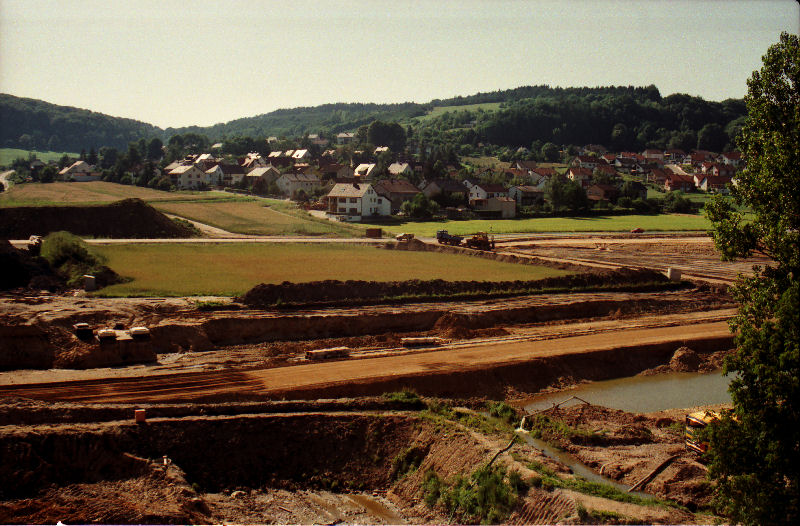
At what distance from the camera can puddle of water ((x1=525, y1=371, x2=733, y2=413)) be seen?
23859 millimetres

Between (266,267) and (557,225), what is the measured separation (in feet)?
141

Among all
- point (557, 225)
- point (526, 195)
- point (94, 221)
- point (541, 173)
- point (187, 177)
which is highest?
point (541, 173)

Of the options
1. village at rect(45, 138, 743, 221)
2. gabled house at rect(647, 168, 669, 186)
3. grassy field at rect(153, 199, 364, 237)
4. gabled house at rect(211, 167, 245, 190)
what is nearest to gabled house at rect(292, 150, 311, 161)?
village at rect(45, 138, 743, 221)

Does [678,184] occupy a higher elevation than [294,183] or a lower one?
higher

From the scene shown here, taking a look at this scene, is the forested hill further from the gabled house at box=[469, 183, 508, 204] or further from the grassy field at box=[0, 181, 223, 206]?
the gabled house at box=[469, 183, 508, 204]

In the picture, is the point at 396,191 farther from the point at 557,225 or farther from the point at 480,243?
the point at 480,243

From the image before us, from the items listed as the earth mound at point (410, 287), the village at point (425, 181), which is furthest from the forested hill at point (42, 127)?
the earth mound at point (410, 287)

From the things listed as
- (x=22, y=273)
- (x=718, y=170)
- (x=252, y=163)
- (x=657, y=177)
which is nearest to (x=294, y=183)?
(x=252, y=163)

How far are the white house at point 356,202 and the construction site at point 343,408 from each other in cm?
4164

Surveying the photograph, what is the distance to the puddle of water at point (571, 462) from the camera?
16.7 meters

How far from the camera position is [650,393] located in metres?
25.3

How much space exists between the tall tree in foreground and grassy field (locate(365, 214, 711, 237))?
169ft

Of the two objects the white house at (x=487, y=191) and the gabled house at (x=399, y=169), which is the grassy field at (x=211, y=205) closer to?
the white house at (x=487, y=191)

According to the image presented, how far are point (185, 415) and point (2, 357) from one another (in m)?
9.46
